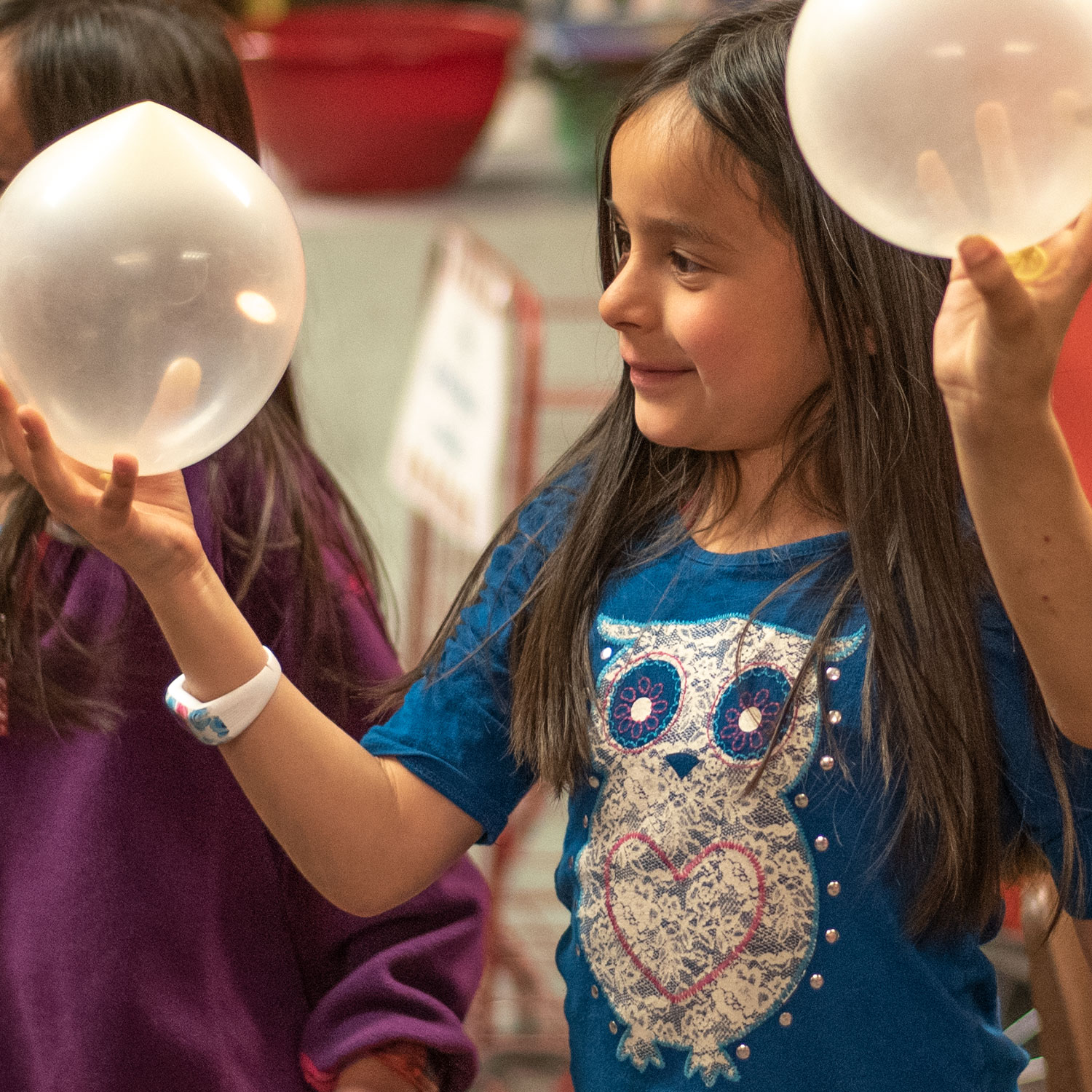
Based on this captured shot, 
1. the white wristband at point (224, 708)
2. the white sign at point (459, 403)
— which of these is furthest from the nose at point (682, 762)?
the white sign at point (459, 403)

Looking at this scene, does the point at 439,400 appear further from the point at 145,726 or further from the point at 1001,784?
the point at 1001,784

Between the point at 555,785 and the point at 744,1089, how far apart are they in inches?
7.4

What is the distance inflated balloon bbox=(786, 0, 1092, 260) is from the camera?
2.01 feet

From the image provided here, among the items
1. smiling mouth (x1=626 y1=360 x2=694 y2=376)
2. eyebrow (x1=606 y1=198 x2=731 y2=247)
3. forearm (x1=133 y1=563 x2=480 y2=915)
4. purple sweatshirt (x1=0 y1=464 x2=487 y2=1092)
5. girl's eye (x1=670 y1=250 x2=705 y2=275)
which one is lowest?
purple sweatshirt (x1=0 y1=464 x2=487 y2=1092)

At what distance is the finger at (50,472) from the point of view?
72 centimetres

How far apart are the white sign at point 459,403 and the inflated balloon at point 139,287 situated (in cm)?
70

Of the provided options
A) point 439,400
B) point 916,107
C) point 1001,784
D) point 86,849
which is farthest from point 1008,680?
point 439,400

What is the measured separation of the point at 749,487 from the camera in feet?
2.87

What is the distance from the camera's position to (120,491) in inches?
28.9

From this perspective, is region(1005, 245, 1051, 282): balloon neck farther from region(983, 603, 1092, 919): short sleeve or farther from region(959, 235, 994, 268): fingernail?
region(983, 603, 1092, 919): short sleeve

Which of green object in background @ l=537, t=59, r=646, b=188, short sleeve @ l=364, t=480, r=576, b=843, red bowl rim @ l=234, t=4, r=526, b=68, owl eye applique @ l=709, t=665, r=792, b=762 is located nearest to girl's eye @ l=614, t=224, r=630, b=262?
short sleeve @ l=364, t=480, r=576, b=843

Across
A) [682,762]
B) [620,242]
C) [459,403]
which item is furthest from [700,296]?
[459,403]

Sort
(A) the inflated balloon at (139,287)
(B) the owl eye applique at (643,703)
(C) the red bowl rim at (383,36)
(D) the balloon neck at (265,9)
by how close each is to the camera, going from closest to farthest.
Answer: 1. (A) the inflated balloon at (139,287)
2. (B) the owl eye applique at (643,703)
3. (C) the red bowl rim at (383,36)
4. (D) the balloon neck at (265,9)

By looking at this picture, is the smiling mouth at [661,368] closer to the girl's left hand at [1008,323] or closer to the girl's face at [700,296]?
the girl's face at [700,296]
